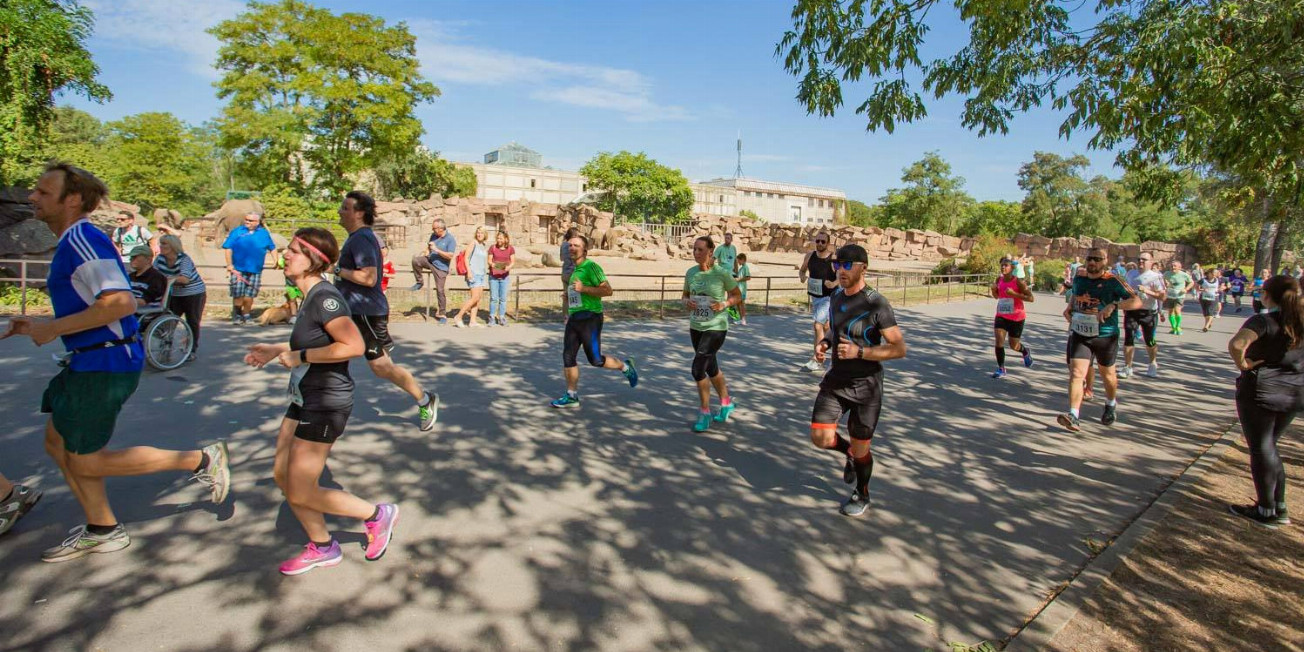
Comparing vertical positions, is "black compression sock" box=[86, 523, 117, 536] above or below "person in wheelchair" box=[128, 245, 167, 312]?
below

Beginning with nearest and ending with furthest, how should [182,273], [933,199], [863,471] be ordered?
[863,471]
[182,273]
[933,199]

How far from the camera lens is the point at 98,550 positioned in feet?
11.3

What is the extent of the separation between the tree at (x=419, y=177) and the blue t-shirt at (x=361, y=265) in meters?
52.0

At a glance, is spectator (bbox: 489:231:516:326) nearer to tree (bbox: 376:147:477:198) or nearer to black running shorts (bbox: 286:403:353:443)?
black running shorts (bbox: 286:403:353:443)

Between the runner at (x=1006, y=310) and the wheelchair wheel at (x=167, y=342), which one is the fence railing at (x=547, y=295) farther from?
the runner at (x=1006, y=310)

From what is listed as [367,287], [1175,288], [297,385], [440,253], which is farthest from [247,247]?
[1175,288]

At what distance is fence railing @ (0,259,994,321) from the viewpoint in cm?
1191

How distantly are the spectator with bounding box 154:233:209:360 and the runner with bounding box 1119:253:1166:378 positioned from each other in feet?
36.9

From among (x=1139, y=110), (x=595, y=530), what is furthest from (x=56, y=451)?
(x=1139, y=110)

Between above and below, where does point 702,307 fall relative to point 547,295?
above

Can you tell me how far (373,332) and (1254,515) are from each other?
21.4ft

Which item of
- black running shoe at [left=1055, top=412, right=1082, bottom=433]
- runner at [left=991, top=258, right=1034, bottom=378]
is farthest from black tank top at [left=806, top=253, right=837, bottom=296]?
black running shoe at [left=1055, top=412, right=1082, bottom=433]

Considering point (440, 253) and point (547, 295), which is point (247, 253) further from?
point (547, 295)

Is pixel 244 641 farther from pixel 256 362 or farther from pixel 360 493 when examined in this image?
pixel 360 493
